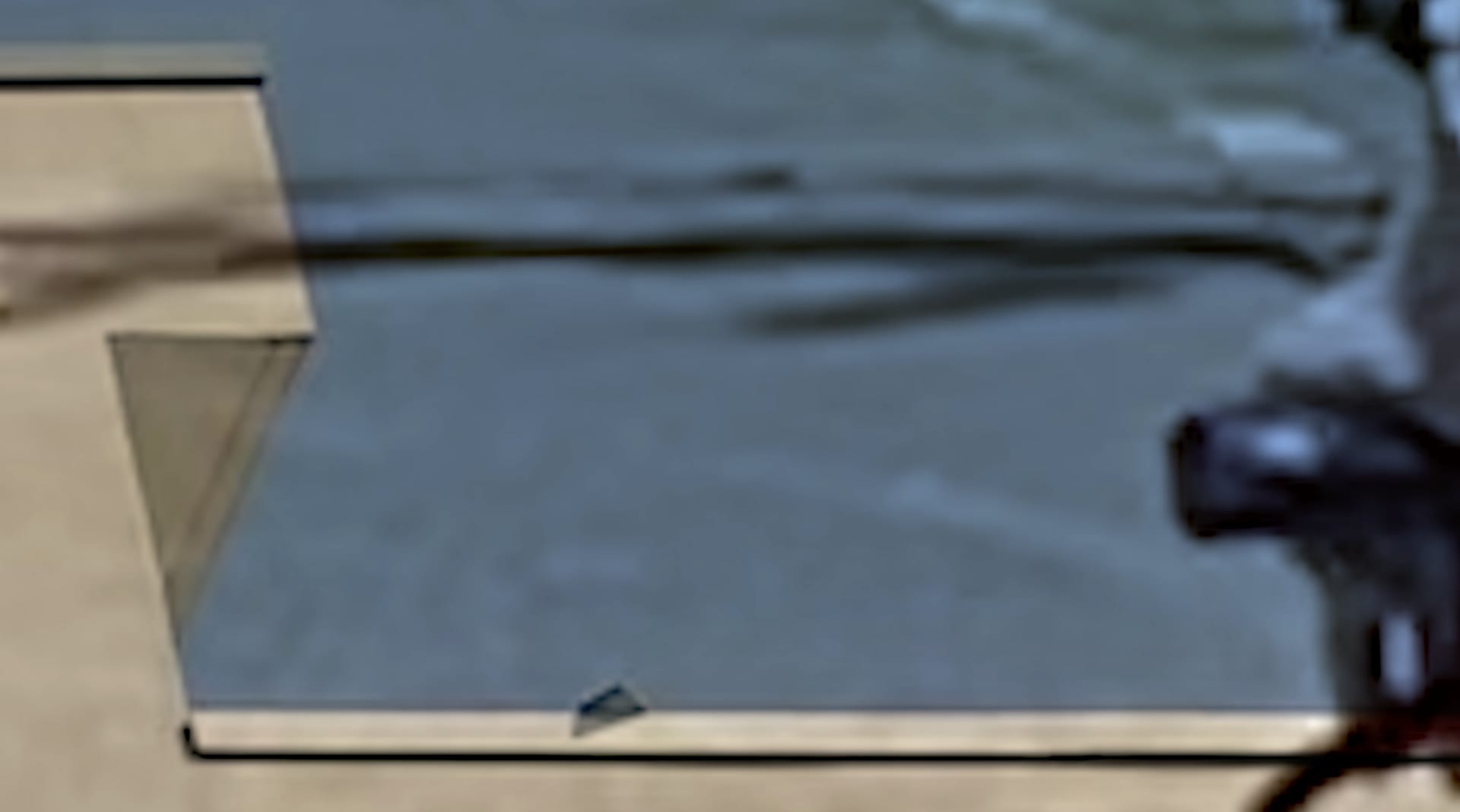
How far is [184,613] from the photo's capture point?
0.70 meters

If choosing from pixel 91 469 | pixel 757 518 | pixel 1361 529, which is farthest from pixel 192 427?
pixel 1361 529

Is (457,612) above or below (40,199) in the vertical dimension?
below

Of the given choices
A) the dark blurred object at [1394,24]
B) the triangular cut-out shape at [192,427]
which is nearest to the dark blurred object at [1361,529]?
the dark blurred object at [1394,24]

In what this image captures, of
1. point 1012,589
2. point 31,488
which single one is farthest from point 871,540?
point 31,488

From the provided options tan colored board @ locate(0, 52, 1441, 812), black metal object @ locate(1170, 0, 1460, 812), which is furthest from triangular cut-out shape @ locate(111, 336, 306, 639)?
black metal object @ locate(1170, 0, 1460, 812)

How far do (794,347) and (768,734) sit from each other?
0.13 m

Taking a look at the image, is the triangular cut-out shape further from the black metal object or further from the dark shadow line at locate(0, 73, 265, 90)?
the black metal object

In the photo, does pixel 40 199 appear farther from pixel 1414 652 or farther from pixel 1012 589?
pixel 1414 652

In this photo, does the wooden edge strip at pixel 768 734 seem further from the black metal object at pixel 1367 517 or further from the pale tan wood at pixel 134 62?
the pale tan wood at pixel 134 62

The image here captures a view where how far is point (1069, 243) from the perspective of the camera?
0.70 m

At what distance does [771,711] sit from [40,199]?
1.01 feet

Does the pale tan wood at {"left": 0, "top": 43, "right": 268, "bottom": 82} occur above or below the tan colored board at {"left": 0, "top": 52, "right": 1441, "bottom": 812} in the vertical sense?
above

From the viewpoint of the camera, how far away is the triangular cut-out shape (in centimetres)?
70

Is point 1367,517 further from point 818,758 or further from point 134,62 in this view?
point 134,62
